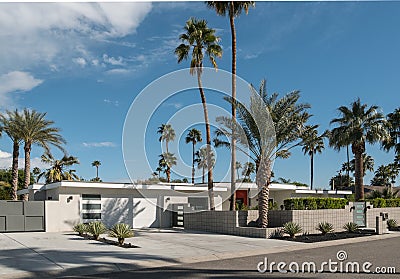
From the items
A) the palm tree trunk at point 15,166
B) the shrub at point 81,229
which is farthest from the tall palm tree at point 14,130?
the shrub at point 81,229

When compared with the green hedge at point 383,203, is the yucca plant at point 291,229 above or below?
below

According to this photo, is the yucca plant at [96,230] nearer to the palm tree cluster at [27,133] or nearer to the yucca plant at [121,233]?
the yucca plant at [121,233]

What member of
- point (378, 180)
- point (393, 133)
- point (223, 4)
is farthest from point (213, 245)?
point (378, 180)

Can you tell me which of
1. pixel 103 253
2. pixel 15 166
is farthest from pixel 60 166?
pixel 103 253

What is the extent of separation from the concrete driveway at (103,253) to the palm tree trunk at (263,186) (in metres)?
1.75

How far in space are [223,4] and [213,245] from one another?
43.5ft

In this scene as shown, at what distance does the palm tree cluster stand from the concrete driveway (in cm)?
1023

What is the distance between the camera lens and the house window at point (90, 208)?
23656 millimetres

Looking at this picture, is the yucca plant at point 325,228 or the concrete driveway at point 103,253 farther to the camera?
the yucca plant at point 325,228

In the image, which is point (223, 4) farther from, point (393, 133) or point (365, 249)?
point (393, 133)

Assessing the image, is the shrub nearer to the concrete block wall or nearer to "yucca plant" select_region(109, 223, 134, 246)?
"yucca plant" select_region(109, 223, 134, 246)

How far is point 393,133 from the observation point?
35.6 meters

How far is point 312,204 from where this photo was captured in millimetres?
20859

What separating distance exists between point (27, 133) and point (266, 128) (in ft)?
53.7
